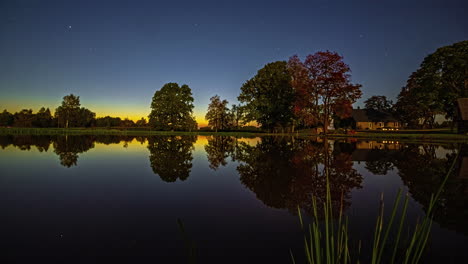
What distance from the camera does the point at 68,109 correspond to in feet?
291

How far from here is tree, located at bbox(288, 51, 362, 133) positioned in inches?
1495

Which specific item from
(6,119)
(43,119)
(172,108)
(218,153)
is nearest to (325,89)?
(218,153)

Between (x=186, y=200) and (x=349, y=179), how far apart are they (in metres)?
6.24

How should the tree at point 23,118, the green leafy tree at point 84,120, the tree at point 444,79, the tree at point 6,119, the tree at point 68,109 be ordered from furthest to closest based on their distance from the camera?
the green leafy tree at point 84,120 < the tree at point 6,119 < the tree at point 23,118 < the tree at point 68,109 < the tree at point 444,79

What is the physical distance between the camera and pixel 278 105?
50.5m

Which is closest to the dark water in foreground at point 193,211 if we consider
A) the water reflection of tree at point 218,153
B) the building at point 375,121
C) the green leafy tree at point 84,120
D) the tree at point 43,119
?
the water reflection of tree at point 218,153

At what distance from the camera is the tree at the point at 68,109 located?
87750mm

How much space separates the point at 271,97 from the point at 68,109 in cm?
7670

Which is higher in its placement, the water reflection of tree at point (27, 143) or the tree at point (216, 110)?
the tree at point (216, 110)

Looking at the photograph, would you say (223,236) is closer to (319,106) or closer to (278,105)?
(319,106)

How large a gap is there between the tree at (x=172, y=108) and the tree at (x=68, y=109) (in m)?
43.6

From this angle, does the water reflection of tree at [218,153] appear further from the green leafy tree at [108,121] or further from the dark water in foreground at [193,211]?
the green leafy tree at [108,121]

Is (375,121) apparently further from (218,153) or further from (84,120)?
(84,120)

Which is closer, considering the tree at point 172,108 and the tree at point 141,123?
the tree at point 172,108
